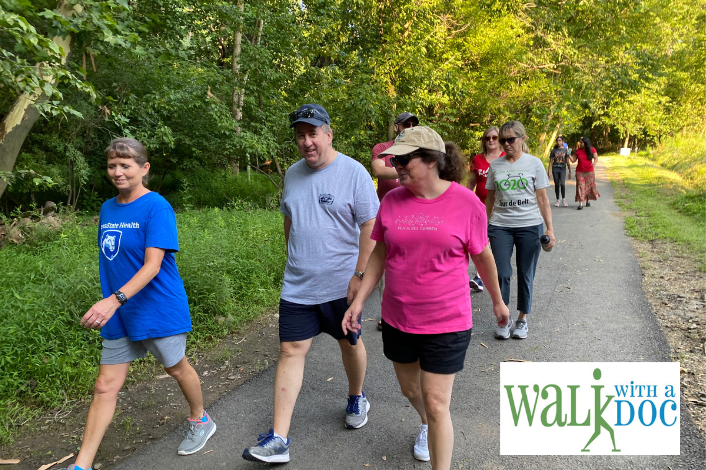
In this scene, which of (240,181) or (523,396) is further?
(240,181)

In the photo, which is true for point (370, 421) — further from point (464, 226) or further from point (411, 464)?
point (464, 226)

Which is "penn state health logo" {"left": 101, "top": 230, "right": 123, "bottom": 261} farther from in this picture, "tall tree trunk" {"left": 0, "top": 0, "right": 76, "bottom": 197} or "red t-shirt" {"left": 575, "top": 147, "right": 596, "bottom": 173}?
"red t-shirt" {"left": 575, "top": 147, "right": 596, "bottom": 173}

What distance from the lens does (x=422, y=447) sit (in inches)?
122

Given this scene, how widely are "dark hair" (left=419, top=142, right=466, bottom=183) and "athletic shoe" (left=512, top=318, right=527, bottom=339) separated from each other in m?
2.78

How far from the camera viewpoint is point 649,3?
1997 centimetres

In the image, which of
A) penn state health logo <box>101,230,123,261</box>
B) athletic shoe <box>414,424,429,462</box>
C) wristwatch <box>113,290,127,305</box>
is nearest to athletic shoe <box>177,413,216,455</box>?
wristwatch <box>113,290,127,305</box>

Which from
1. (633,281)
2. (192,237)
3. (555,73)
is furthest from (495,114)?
(192,237)

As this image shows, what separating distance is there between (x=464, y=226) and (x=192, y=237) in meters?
5.62

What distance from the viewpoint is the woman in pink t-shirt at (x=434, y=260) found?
2521mm

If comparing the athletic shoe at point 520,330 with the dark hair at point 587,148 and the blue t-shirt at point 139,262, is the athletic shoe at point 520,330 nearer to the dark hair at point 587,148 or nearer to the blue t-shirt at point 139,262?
the blue t-shirt at point 139,262

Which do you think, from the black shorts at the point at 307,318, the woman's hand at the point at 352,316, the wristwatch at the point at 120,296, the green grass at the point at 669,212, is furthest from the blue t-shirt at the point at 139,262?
the green grass at the point at 669,212

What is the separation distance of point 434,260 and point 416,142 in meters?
0.60

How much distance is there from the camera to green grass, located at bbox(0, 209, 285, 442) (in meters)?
3.98

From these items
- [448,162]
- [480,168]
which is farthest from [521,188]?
[448,162]
